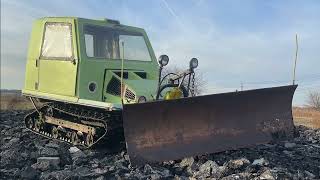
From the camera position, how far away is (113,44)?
338 inches

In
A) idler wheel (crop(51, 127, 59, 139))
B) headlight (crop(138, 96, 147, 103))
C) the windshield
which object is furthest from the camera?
idler wheel (crop(51, 127, 59, 139))

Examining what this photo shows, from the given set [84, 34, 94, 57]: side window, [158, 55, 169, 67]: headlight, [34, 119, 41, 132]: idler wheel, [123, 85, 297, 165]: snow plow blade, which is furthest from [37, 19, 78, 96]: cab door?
[123, 85, 297, 165]: snow plow blade

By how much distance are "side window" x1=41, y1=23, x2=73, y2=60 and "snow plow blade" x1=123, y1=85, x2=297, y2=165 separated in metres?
2.15

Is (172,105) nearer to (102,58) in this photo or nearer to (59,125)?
(102,58)

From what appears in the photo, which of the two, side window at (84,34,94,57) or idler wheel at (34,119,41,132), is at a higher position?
side window at (84,34,94,57)

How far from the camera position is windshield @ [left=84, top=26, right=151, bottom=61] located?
8.27m

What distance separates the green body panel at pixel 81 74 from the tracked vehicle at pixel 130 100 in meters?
0.02

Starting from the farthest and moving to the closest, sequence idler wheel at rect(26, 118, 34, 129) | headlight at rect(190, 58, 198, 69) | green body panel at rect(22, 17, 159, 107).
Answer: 1. idler wheel at rect(26, 118, 34, 129)
2. green body panel at rect(22, 17, 159, 107)
3. headlight at rect(190, 58, 198, 69)

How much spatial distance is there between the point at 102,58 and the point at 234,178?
3430mm

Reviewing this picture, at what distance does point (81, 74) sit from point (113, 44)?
103 centimetres

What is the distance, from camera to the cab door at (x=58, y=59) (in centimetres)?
800

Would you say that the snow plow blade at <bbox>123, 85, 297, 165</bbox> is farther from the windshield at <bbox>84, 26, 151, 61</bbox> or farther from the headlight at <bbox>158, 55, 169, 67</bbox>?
the windshield at <bbox>84, 26, 151, 61</bbox>

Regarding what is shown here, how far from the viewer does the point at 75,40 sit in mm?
8078

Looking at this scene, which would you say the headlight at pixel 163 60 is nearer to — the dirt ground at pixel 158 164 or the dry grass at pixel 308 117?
the dirt ground at pixel 158 164
